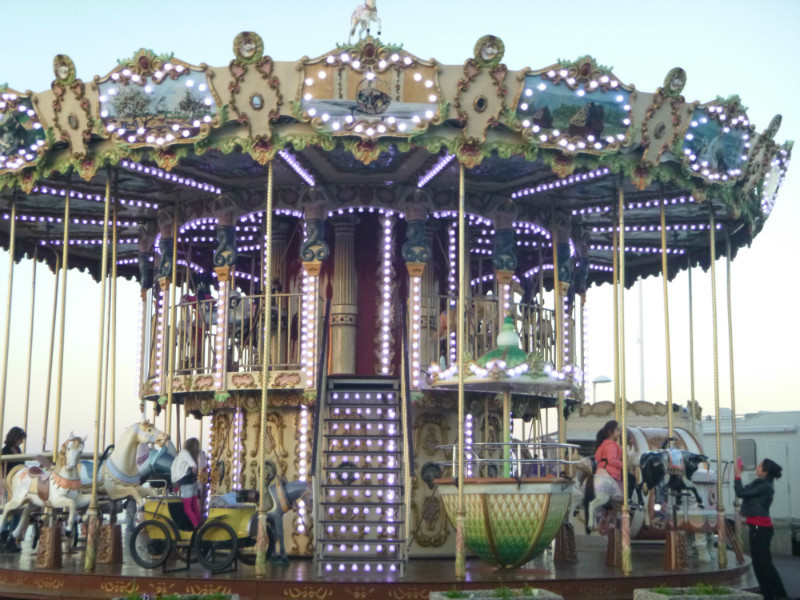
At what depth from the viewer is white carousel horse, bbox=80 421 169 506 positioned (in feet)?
57.7

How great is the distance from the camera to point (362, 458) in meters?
18.6

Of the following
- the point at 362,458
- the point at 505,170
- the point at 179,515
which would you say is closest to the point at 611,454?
the point at 362,458

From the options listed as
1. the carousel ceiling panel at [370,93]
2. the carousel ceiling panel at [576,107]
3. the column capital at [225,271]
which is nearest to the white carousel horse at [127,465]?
the column capital at [225,271]

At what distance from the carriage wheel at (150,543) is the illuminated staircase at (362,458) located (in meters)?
2.30

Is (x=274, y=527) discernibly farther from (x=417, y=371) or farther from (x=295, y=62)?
(x=295, y=62)

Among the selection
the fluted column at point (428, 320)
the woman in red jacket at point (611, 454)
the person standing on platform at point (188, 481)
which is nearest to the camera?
the person standing on platform at point (188, 481)

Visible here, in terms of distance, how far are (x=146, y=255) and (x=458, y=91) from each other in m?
8.98

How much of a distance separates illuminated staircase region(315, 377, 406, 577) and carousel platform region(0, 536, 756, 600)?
119 cm

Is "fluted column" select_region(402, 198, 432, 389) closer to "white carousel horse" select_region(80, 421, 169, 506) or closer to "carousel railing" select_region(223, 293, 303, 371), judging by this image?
"carousel railing" select_region(223, 293, 303, 371)

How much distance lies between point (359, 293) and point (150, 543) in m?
6.38

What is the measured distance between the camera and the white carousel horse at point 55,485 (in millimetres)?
17500

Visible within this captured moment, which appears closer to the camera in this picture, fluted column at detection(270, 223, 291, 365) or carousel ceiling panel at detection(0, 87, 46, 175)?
carousel ceiling panel at detection(0, 87, 46, 175)

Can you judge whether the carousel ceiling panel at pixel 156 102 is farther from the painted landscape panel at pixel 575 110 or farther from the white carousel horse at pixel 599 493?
the white carousel horse at pixel 599 493

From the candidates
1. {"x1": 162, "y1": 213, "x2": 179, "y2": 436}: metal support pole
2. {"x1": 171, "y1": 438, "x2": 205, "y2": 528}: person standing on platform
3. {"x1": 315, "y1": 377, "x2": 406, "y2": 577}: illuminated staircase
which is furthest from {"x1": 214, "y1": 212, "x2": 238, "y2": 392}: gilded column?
{"x1": 171, "y1": 438, "x2": 205, "y2": 528}: person standing on platform
